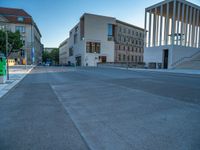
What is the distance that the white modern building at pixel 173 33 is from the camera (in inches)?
1385

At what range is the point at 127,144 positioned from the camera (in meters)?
3.02

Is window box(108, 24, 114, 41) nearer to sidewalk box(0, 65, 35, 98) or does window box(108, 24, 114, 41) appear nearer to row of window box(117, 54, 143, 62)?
row of window box(117, 54, 143, 62)

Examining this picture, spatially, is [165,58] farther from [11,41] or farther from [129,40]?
[129,40]

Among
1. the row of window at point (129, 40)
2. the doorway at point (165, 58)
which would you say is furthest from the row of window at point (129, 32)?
the doorway at point (165, 58)

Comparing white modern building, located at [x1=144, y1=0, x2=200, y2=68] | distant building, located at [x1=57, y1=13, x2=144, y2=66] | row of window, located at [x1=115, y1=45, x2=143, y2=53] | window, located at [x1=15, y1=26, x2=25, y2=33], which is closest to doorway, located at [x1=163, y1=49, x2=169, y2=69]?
white modern building, located at [x1=144, y1=0, x2=200, y2=68]

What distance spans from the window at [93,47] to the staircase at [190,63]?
32877 millimetres

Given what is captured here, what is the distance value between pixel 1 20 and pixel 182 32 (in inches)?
2209

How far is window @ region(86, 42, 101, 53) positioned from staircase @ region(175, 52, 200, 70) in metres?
32.9

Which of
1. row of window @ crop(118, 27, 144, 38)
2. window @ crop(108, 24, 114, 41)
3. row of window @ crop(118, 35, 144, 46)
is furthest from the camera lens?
row of window @ crop(118, 35, 144, 46)

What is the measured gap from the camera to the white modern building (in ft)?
115

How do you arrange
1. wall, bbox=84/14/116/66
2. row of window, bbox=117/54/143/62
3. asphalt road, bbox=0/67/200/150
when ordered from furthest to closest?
row of window, bbox=117/54/143/62 → wall, bbox=84/14/116/66 → asphalt road, bbox=0/67/200/150

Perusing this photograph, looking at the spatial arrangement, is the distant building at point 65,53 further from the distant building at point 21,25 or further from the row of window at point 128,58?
the row of window at point 128,58

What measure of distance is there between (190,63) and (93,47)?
35.2 m

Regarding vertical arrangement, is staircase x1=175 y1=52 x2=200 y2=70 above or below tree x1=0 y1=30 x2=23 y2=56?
below
